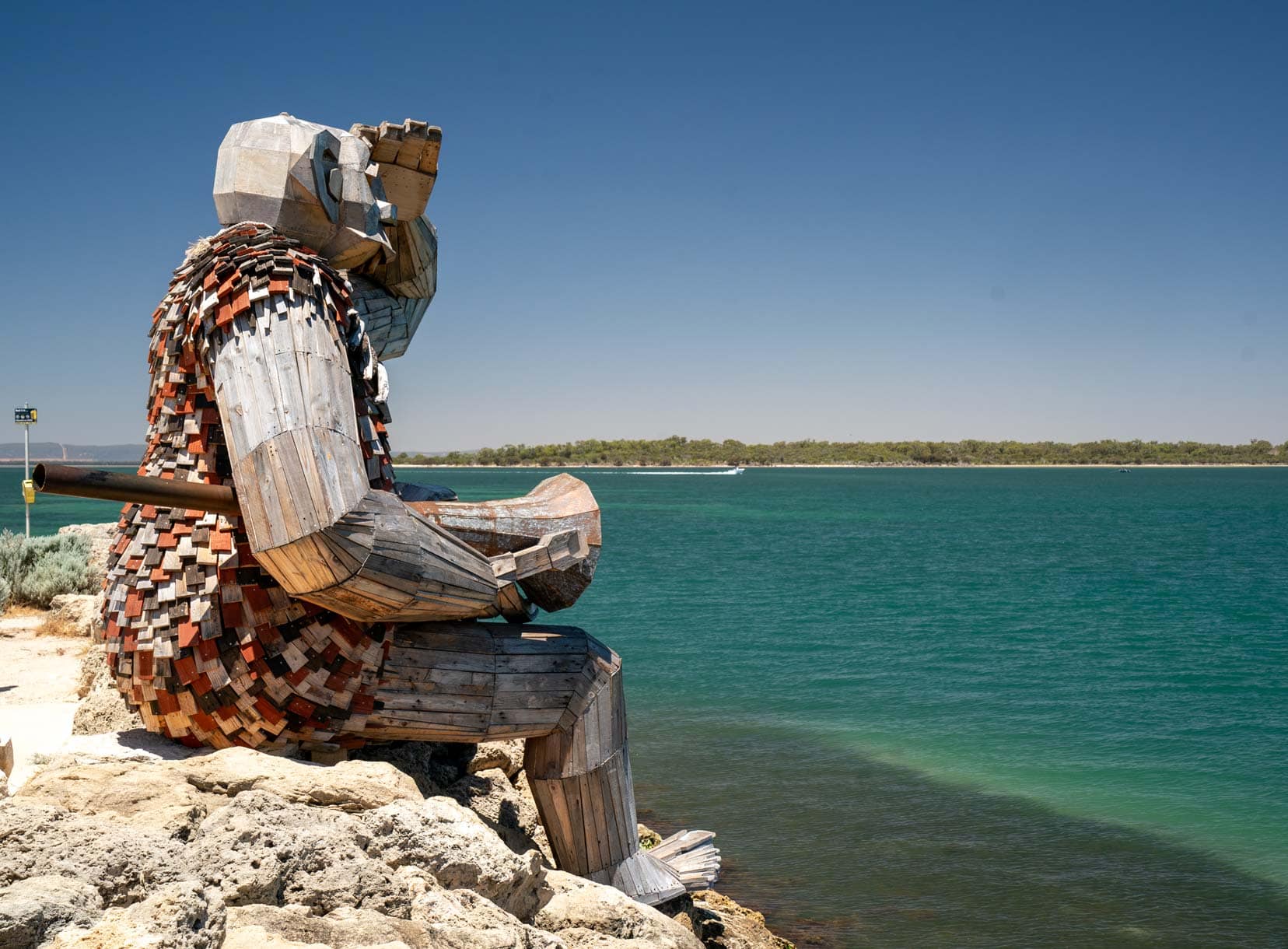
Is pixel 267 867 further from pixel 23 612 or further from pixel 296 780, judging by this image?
pixel 23 612

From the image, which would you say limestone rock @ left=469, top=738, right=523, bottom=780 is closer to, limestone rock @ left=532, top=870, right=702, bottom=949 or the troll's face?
limestone rock @ left=532, top=870, right=702, bottom=949

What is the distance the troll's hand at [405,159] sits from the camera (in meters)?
3.77

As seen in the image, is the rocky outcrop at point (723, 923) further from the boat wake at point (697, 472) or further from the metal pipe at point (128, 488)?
the boat wake at point (697, 472)

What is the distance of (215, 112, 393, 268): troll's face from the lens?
131 inches

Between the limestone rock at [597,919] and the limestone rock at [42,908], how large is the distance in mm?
1443

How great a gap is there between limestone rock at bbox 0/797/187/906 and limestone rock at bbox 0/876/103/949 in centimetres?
4

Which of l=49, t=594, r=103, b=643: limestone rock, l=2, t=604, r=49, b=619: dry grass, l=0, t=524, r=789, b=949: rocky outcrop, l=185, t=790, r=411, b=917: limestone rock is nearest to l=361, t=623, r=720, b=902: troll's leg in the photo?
l=0, t=524, r=789, b=949: rocky outcrop

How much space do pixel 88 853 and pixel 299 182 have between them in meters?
2.04

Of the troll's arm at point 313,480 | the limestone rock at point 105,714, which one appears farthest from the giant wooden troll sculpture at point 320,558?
the limestone rock at point 105,714

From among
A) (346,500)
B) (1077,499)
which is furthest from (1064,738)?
(1077,499)

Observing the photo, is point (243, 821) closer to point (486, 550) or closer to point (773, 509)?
point (486, 550)

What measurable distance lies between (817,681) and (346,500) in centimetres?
1170

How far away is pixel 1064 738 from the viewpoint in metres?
11.2

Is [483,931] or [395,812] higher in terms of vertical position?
[395,812]
